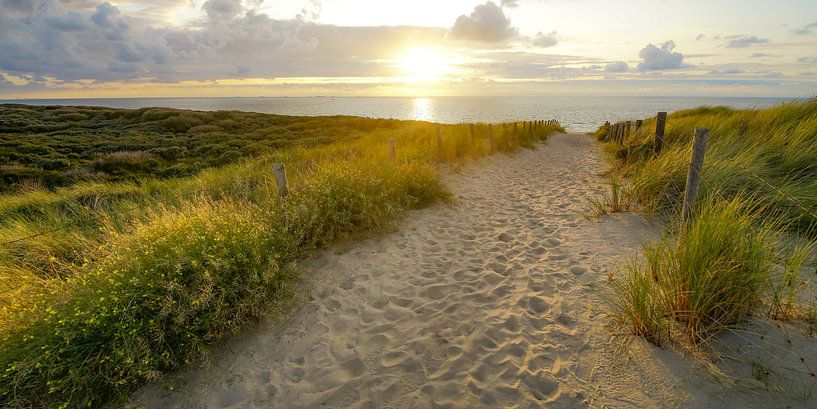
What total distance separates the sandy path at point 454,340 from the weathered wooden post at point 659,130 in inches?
Result: 139

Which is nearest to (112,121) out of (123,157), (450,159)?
(123,157)

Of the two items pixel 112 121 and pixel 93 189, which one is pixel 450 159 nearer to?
pixel 93 189

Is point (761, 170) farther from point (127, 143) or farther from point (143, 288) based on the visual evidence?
point (127, 143)

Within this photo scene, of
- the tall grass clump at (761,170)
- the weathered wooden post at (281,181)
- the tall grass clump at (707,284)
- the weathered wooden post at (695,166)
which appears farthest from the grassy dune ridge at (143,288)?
the tall grass clump at (761,170)

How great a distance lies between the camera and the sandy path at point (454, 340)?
284cm

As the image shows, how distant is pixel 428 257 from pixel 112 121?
41265mm

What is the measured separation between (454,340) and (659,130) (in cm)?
798

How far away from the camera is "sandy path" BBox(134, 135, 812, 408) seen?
2.84 metres

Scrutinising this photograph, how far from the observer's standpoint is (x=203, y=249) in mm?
3865

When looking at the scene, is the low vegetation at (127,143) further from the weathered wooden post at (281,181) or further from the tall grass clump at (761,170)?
the tall grass clump at (761,170)

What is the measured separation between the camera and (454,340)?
350 centimetres

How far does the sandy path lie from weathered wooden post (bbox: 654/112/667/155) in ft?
11.6

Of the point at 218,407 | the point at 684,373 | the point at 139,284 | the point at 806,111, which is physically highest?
the point at 806,111

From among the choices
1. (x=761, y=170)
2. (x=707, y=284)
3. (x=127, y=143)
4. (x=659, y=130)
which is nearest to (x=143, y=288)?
(x=707, y=284)
